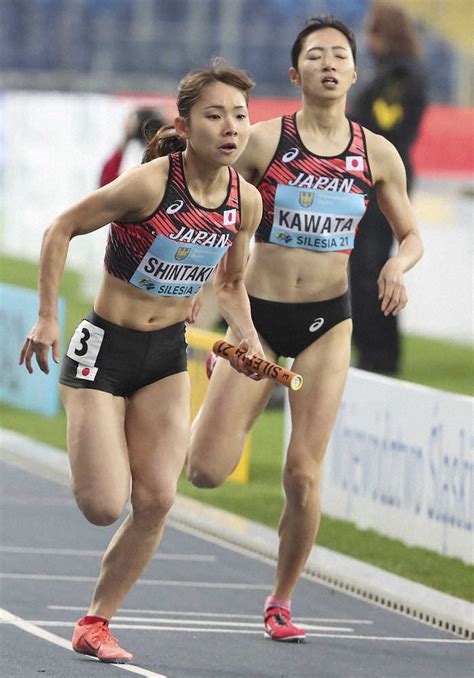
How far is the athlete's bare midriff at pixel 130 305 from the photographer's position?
716 centimetres

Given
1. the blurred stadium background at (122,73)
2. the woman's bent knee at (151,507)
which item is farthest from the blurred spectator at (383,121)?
the woman's bent knee at (151,507)

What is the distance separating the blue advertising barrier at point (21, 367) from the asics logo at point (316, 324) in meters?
8.20

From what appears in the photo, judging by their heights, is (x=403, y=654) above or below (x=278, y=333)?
below

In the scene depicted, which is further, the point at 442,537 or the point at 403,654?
the point at 442,537

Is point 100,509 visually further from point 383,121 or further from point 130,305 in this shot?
point 383,121

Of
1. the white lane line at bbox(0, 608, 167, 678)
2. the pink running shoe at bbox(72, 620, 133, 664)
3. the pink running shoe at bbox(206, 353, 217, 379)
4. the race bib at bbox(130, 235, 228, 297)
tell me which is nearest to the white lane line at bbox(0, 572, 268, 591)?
the white lane line at bbox(0, 608, 167, 678)

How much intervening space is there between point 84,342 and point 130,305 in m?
0.22

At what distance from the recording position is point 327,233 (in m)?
7.97

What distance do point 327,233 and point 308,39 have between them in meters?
0.80

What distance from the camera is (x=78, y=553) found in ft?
34.7

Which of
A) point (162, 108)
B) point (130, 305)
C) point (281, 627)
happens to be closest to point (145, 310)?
point (130, 305)

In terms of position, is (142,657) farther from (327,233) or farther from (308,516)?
(327,233)

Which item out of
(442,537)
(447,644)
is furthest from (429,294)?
(447,644)

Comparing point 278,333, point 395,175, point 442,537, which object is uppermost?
point 395,175
